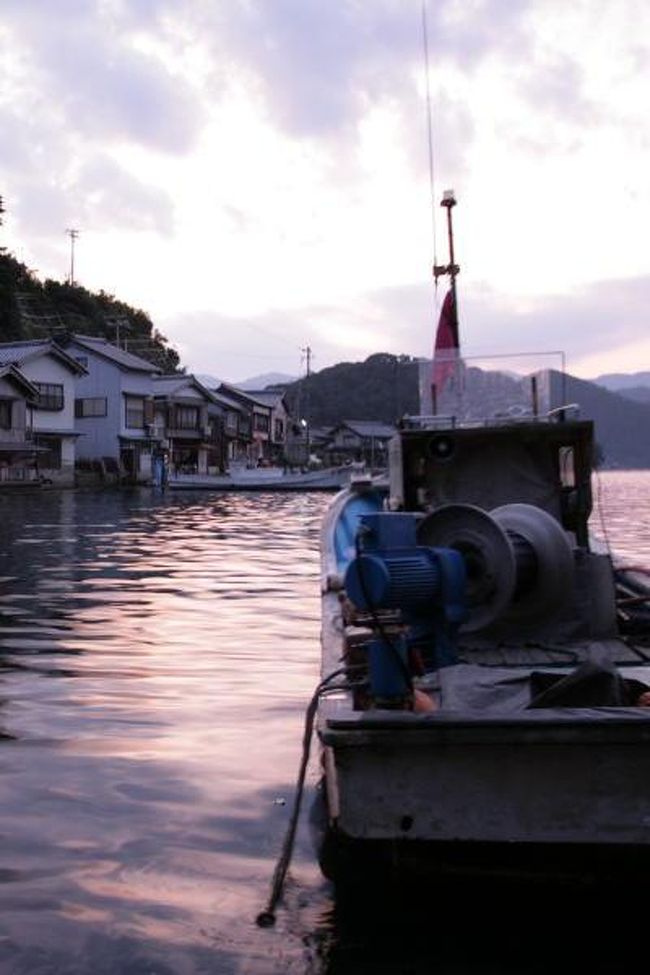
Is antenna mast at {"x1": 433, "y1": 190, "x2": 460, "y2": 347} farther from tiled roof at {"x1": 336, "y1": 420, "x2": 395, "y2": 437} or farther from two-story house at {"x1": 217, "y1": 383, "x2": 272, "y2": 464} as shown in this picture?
tiled roof at {"x1": 336, "y1": 420, "x2": 395, "y2": 437}

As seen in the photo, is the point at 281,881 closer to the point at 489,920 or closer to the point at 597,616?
the point at 489,920

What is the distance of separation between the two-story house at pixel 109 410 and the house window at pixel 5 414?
37.8 feet

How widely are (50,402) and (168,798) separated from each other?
5033 centimetres

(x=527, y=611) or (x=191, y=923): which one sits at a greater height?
(x=527, y=611)

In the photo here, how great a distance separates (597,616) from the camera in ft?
20.8

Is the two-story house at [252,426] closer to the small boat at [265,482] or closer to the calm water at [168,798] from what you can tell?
the small boat at [265,482]

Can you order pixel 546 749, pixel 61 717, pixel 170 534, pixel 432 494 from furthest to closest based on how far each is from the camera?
pixel 170 534 → pixel 432 494 → pixel 61 717 → pixel 546 749

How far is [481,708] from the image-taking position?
179 inches

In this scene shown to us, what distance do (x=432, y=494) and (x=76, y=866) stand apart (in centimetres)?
415

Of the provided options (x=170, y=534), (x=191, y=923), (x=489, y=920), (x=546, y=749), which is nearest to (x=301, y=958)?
(x=191, y=923)

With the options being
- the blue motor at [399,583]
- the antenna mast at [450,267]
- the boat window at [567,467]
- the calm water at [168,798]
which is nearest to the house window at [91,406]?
the calm water at [168,798]

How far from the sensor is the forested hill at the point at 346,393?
11806 centimetres

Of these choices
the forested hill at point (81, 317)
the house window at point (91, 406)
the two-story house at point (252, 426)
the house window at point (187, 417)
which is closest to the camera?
the house window at point (91, 406)

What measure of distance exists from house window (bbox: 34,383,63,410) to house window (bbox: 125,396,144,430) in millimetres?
7376
